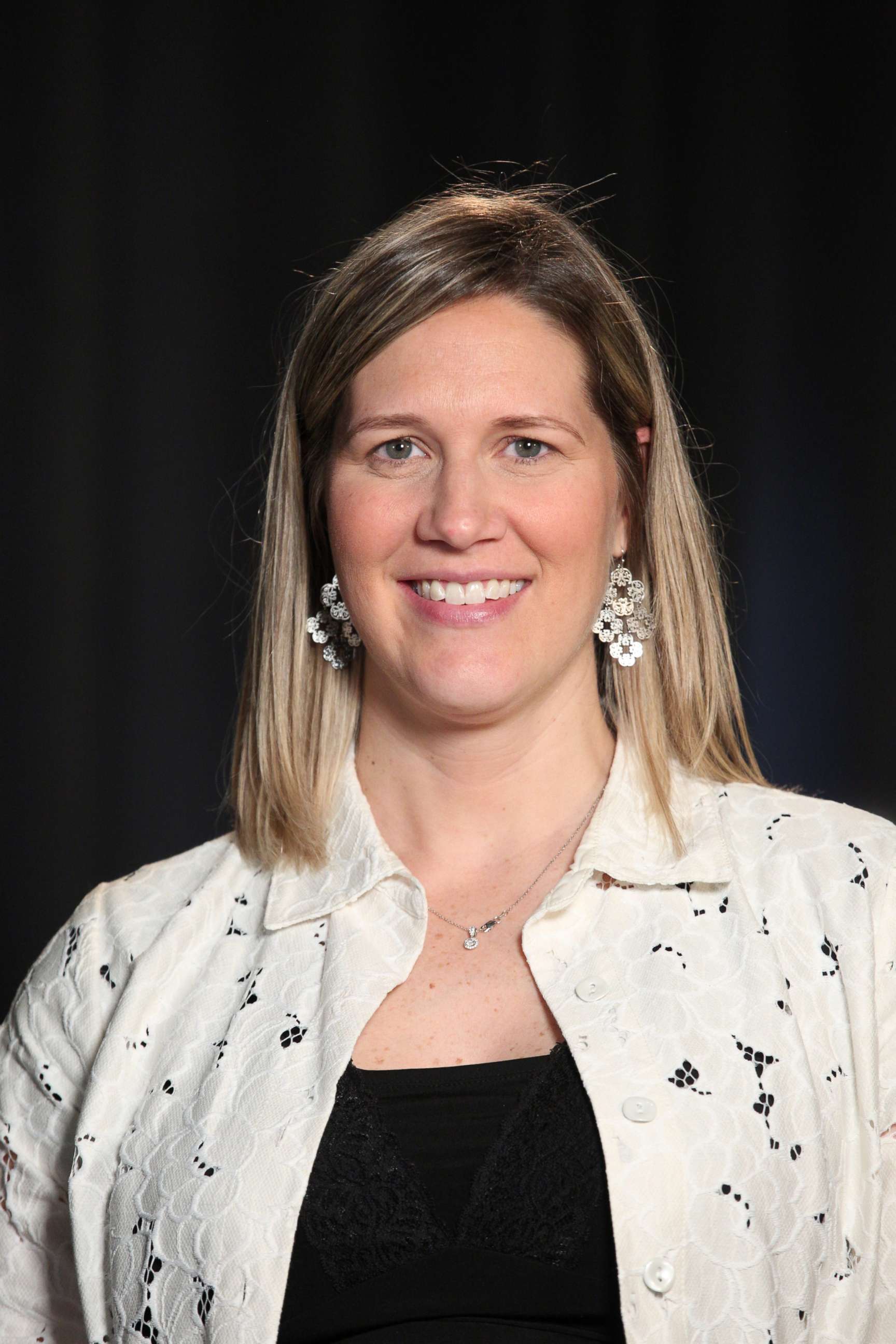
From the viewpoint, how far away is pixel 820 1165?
5.75 ft

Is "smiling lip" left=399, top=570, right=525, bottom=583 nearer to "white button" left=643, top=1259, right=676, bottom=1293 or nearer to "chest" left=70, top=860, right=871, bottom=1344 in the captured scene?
"chest" left=70, top=860, right=871, bottom=1344

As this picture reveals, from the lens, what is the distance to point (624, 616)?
217 centimetres

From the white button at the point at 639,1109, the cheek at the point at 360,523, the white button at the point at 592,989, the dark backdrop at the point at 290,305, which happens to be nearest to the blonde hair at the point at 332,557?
the cheek at the point at 360,523

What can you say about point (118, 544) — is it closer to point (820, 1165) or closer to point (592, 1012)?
point (592, 1012)

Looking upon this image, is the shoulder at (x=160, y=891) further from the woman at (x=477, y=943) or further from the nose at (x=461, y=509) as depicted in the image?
the nose at (x=461, y=509)

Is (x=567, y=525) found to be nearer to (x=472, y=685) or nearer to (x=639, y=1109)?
(x=472, y=685)

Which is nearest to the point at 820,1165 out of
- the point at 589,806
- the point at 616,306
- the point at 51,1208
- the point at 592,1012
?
the point at 592,1012

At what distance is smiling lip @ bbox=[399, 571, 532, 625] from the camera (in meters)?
1.95

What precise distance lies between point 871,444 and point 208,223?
4.40ft

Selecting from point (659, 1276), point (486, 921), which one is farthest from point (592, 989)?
point (659, 1276)

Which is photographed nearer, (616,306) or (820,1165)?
(820,1165)

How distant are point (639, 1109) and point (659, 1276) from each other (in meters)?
0.17

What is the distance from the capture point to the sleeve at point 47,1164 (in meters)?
2.01

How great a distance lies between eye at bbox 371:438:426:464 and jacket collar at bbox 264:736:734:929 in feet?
1.45
